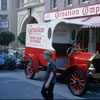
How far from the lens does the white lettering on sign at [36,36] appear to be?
342 inches

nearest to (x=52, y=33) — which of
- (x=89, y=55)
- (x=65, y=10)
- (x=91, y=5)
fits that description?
(x=89, y=55)

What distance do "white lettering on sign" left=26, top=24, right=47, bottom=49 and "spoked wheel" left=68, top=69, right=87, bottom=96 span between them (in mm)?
2271

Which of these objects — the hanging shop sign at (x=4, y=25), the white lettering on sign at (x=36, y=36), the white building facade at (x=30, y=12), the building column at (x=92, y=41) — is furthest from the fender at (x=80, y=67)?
the hanging shop sign at (x=4, y=25)

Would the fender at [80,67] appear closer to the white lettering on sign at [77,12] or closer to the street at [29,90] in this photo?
the street at [29,90]

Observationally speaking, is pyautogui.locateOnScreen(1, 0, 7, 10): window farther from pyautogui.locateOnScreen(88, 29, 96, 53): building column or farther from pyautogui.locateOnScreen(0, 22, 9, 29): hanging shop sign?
pyautogui.locateOnScreen(88, 29, 96, 53): building column

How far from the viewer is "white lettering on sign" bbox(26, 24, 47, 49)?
28.5 ft

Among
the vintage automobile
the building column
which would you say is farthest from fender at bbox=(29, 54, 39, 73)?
the building column

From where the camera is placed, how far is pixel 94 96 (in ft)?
22.2

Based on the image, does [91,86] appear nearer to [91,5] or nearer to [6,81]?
[6,81]

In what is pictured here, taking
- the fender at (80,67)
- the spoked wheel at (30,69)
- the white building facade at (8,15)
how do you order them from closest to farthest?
the fender at (80,67) → the spoked wheel at (30,69) → the white building facade at (8,15)

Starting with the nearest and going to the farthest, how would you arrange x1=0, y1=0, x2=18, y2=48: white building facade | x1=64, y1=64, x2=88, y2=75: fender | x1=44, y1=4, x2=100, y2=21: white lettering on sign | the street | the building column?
the street → x1=64, y1=64, x2=88, y2=75: fender → x1=44, y1=4, x2=100, y2=21: white lettering on sign → the building column → x1=0, y1=0, x2=18, y2=48: white building facade

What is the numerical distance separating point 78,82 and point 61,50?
Answer: 246cm

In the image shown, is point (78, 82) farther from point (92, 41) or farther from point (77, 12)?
point (77, 12)

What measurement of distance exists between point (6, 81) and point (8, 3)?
20.7 metres
